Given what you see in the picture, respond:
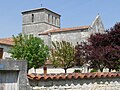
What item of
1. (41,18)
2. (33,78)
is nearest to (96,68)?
(33,78)

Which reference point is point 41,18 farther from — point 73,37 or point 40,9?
point 73,37

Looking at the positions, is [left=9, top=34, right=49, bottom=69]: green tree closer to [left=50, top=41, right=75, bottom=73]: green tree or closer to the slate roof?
[left=50, top=41, right=75, bottom=73]: green tree

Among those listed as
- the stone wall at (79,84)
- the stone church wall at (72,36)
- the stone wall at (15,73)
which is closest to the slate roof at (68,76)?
the stone wall at (79,84)

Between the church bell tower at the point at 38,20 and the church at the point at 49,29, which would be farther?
the church bell tower at the point at 38,20

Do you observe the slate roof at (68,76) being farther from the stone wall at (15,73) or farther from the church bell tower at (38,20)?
the church bell tower at (38,20)

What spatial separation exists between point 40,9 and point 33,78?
152 ft

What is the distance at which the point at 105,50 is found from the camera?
23.1 metres

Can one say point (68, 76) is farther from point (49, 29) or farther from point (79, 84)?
point (49, 29)

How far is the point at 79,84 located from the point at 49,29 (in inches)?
1782

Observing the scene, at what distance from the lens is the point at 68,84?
27.1ft

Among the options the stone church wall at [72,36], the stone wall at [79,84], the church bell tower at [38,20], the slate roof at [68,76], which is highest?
the church bell tower at [38,20]

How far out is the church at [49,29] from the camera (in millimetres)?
43094

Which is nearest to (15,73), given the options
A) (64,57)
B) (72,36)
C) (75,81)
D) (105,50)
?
(75,81)

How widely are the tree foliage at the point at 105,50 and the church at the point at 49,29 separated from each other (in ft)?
54.3
